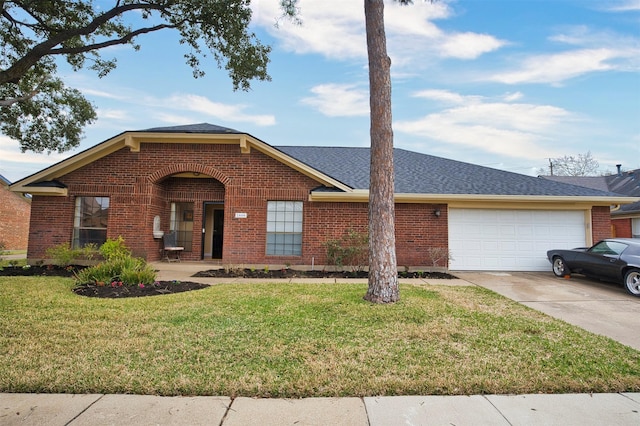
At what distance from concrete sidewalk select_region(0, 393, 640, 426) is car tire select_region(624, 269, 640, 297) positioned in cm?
660

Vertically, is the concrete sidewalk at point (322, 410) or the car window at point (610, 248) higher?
the car window at point (610, 248)

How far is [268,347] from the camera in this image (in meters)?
4.03

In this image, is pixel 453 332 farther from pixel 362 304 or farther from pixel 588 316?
pixel 588 316

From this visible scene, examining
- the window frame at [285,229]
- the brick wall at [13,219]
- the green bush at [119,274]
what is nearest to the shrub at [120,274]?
the green bush at [119,274]

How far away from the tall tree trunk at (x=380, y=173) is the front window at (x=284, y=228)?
5422mm

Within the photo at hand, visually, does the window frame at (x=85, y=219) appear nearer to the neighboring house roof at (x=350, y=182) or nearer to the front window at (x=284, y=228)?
the neighboring house roof at (x=350, y=182)

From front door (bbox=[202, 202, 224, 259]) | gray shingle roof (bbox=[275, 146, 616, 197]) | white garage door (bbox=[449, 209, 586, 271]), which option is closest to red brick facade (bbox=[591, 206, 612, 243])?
white garage door (bbox=[449, 209, 586, 271])

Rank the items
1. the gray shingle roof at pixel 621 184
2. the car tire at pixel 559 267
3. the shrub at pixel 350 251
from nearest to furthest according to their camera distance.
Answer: the car tire at pixel 559 267 < the shrub at pixel 350 251 < the gray shingle roof at pixel 621 184

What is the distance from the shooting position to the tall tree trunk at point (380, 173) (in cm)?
634

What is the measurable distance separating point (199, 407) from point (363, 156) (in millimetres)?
13495

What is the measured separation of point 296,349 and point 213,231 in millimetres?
11626

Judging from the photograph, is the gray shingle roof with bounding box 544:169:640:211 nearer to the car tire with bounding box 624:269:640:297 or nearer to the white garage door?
the white garage door

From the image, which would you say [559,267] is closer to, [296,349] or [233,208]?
[296,349]

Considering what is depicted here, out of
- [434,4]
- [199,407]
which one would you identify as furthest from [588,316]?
[434,4]
